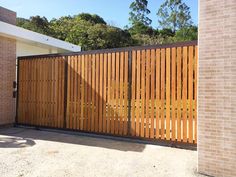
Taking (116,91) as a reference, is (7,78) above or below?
above

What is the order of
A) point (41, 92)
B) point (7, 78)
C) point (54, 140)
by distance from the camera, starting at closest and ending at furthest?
point (54, 140) → point (41, 92) → point (7, 78)

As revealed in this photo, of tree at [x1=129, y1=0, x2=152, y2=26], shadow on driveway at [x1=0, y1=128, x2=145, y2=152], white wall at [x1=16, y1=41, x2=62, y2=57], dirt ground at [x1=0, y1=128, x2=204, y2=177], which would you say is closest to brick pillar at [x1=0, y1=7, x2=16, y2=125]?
shadow on driveway at [x1=0, y1=128, x2=145, y2=152]

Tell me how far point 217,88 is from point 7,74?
288 inches

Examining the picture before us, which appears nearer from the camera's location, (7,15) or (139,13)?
(7,15)

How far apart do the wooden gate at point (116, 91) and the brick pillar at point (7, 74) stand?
270 mm

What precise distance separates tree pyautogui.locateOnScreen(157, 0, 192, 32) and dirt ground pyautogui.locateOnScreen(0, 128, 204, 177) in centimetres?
2608

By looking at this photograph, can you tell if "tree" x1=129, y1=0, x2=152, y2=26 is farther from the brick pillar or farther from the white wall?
the brick pillar

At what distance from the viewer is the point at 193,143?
5789 millimetres

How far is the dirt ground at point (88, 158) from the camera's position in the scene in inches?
172

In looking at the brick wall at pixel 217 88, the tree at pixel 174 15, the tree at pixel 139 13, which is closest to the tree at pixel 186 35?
the tree at pixel 174 15

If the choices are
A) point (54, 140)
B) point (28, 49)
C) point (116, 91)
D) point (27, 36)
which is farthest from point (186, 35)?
point (54, 140)

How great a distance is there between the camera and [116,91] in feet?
22.9

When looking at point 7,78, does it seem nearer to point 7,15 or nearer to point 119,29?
point 7,15

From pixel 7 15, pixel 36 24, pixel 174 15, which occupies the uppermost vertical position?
pixel 174 15
